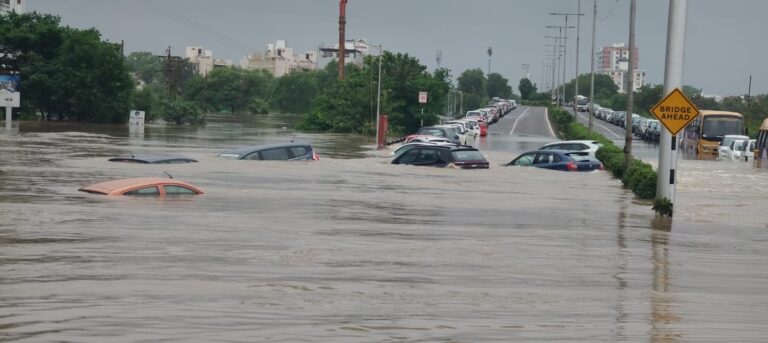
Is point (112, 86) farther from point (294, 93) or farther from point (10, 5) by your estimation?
point (294, 93)

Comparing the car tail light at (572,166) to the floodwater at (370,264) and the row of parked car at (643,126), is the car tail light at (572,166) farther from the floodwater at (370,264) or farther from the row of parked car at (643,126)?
the row of parked car at (643,126)

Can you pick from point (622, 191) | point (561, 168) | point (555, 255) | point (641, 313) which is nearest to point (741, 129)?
point (561, 168)

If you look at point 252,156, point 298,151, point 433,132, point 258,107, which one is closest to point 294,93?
point 258,107

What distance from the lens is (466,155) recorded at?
39656 mm

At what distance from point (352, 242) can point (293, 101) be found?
169 metres

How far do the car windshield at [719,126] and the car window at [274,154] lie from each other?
3504cm

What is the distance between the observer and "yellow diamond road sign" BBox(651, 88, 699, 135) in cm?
2416

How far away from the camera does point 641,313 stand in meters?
12.7

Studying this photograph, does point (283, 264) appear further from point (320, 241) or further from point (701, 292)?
point (701, 292)

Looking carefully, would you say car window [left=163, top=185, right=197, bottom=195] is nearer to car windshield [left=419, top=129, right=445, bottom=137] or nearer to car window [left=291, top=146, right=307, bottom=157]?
car window [left=291, top=146, right=307, bottom=157]

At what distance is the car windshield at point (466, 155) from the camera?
129 feet

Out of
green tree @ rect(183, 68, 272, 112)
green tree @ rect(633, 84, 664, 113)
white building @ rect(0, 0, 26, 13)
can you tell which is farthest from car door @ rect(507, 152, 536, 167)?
green tree @ rect(183, 68, 272, 112)

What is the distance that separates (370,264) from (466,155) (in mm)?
23813

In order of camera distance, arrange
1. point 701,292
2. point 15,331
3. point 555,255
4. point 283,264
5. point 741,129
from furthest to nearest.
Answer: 1. point 741,129
2. point 555,255
3. point 283,264
4. point 701,292
5. point 15,331
